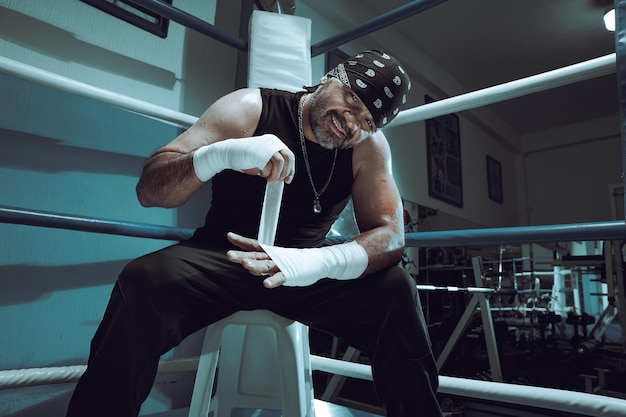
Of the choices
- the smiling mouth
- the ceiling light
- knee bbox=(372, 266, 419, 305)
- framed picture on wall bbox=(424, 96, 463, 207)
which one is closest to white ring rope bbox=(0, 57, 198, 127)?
the smiling mouth

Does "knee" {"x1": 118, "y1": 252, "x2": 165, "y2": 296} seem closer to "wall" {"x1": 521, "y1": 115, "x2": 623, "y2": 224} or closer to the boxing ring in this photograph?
the boxing ring

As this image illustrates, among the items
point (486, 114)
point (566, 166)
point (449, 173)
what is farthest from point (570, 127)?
point (449, 173)

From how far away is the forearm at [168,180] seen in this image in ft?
3.10

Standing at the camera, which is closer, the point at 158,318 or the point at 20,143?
the point at 158,318

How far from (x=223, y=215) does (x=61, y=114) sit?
662 mm

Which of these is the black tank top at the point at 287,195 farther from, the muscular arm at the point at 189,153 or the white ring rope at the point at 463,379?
the white ring rope at the point at 463,379

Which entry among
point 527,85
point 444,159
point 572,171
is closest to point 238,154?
point 527,85

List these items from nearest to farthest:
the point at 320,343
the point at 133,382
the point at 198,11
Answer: the point at 133,382 < the point at 198,11 < the point at 320,343

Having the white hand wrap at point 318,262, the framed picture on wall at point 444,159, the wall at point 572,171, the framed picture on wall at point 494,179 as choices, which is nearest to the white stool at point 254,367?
the white hand wrap at point 318,262

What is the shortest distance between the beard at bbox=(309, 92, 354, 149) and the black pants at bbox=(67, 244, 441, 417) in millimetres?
405

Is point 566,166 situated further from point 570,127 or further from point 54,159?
point 54,159

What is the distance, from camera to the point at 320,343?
9.50 ft

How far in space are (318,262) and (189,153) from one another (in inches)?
15.6

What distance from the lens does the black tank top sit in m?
1.10
